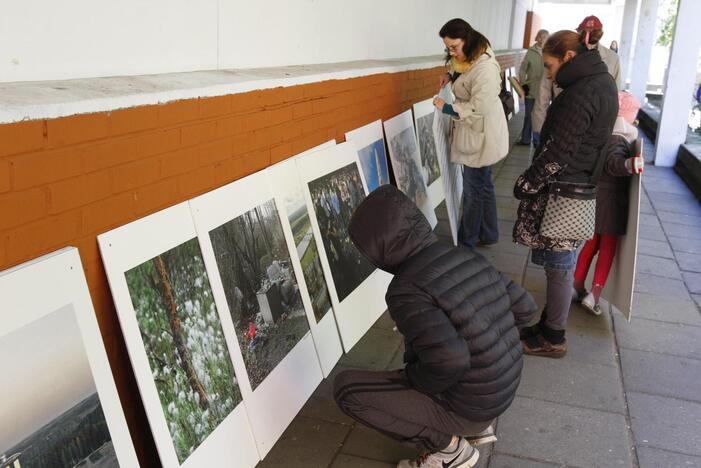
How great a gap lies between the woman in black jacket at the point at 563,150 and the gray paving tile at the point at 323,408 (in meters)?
1.35

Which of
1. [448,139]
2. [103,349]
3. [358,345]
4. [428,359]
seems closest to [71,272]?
[103,349]

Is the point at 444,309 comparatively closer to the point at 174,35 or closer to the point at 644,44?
the point at 174,35

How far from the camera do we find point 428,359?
8.43 ft

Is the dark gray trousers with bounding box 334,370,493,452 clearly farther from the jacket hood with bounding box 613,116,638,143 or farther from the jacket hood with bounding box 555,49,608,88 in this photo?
the jacket hood with bounding box 613,116,638,143

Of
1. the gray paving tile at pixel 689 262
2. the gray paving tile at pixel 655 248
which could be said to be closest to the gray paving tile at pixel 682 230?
the gray paving tile at pixel 655 248

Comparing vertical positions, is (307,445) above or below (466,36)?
below

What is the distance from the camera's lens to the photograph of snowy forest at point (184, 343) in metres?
2.42

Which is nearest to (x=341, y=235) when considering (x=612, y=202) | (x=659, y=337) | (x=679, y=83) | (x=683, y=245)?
(x=612, y=202)

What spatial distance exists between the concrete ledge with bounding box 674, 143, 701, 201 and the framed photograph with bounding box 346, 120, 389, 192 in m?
5.73

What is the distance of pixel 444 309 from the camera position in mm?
2582

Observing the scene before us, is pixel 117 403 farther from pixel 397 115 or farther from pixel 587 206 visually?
pixel 397 115

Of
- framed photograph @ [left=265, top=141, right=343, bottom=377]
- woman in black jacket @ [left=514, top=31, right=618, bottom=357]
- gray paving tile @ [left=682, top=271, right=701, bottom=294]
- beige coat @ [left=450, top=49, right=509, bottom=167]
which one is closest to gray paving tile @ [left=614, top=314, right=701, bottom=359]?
woman in black jacket @ [left=514, top=31, right=618, bottom=357]

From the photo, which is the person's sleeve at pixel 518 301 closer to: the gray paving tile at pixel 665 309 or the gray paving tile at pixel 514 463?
→ the gray paving tile at pixel 514 463

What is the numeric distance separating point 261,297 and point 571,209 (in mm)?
1886
